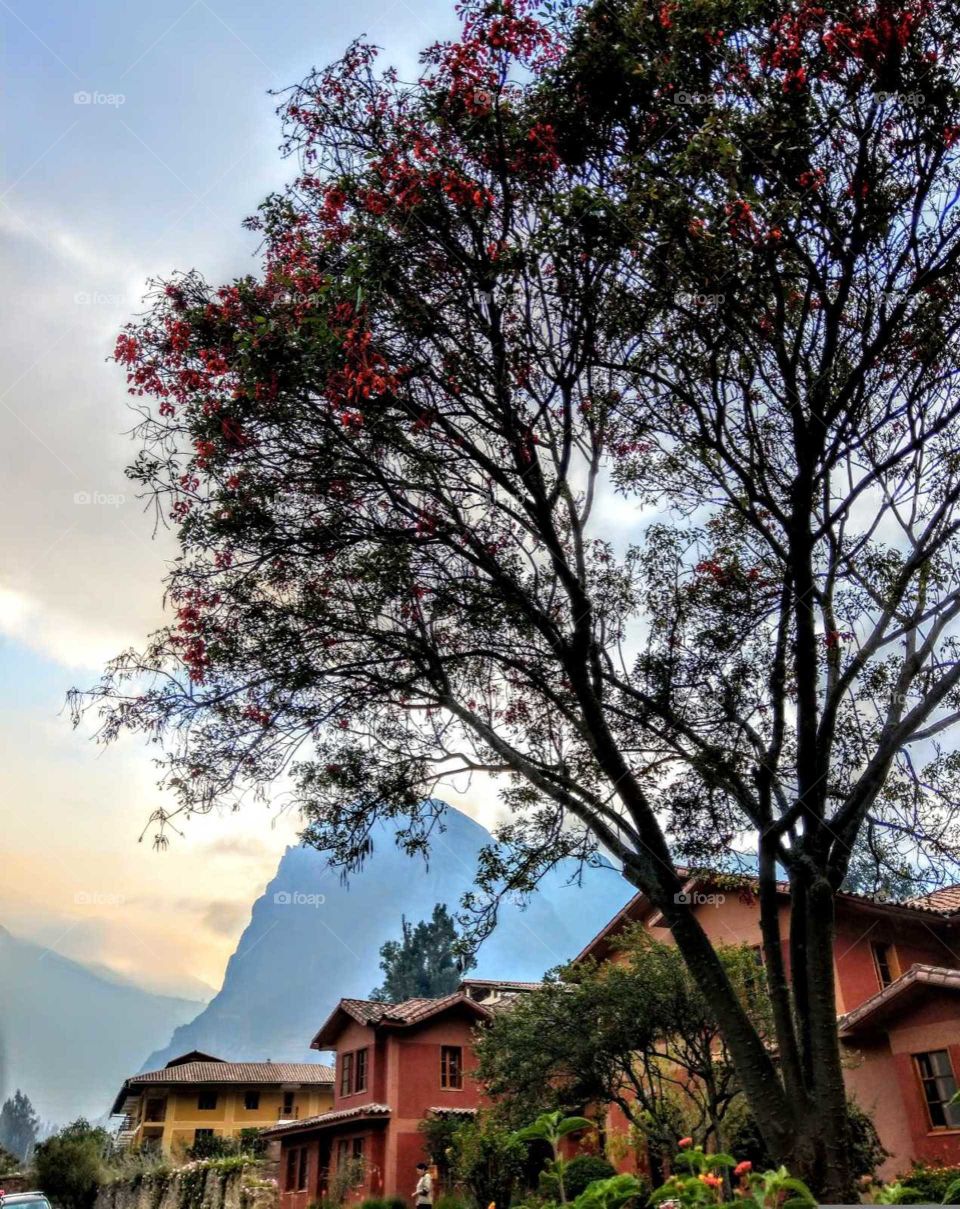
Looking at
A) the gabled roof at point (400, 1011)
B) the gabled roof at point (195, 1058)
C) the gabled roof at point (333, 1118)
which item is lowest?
the gabled roof at point (333, 1118)

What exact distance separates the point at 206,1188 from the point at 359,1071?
21.3 ft

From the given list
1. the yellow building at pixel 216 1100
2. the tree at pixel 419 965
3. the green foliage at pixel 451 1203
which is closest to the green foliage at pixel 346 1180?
the green foliage at pixel 451 1203

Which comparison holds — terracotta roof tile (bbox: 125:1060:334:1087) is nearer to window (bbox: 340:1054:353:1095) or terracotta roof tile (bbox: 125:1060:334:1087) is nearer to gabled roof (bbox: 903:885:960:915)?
window (bbox: 340:1054:353:1095)

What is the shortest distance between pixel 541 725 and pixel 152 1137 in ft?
176

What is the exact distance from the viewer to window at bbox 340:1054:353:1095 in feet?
119

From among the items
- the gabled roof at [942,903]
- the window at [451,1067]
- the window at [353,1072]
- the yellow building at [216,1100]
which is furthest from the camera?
the yellow building at [216,1100]

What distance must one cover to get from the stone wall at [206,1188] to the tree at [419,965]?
109 feet

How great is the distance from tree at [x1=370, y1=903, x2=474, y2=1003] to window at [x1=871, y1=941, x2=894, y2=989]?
157 feet

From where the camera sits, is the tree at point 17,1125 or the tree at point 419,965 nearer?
the tree at point 419,965

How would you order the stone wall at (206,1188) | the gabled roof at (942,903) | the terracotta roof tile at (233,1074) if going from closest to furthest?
the gabled roof at (942,903) → the stone wall at (206,1188) → the terracotta roof tile at (233,1074)

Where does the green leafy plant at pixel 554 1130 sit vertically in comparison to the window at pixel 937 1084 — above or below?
below

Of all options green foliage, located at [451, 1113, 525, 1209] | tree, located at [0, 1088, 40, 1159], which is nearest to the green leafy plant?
green foliage, located at [451, 1113, 525, 1209]

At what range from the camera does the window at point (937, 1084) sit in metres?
20.0

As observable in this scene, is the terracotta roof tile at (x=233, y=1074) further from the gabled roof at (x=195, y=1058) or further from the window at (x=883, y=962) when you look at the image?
the window at (x=883, y=962)
